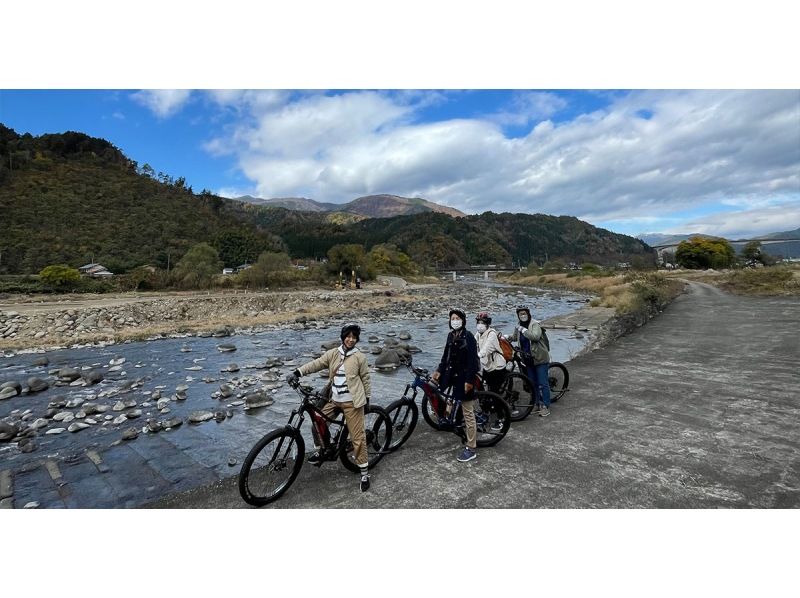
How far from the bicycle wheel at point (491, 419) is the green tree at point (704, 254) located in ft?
257

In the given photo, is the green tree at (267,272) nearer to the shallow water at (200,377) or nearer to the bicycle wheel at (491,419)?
the shallow water at (200,377)

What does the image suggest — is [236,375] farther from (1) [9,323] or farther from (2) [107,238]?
(2) [107,238]

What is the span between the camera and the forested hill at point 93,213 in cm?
6191

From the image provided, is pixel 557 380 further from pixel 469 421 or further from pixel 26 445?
pixel 26 445

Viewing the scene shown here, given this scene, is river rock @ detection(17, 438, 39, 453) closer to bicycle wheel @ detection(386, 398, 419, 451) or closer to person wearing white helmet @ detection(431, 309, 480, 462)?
bicycle wheel @ detection(386, 398, 419, 451)

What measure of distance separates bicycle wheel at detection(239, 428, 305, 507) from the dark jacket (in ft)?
6.07

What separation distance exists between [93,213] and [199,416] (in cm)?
8791

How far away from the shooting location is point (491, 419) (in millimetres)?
5164

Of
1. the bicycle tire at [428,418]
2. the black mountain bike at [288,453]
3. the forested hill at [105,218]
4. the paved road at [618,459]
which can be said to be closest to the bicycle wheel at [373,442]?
the black mountain bike at [288,453]

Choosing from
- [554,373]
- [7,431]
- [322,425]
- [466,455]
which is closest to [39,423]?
[7,431]

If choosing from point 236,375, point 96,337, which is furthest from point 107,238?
point 236,375

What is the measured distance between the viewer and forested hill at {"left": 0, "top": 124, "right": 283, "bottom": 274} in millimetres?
61906

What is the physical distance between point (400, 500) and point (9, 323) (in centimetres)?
2754

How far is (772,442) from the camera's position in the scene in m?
4.91
